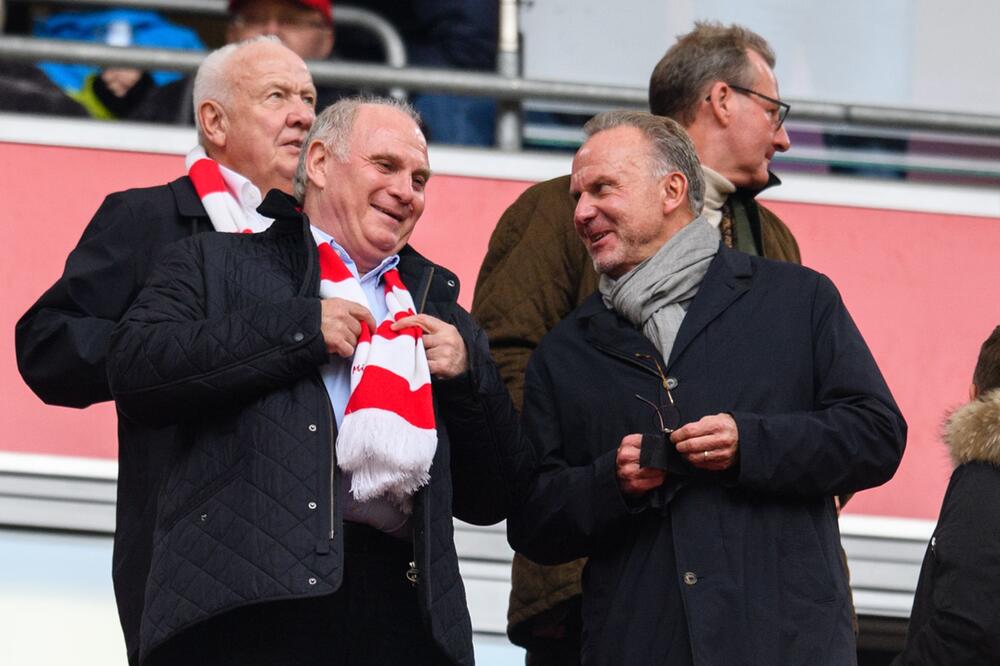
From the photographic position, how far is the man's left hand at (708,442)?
3.26 m

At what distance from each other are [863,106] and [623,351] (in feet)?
8.74

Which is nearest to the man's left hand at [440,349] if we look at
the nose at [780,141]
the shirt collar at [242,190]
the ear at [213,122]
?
the shirt collar at [242,190]

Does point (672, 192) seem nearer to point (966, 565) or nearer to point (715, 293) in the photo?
point (715, 293)

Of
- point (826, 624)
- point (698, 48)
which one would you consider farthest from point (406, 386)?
point (698, 48)

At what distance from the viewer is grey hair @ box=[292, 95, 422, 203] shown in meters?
3.46

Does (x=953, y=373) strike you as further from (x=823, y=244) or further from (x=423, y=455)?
(x=423, y=455)

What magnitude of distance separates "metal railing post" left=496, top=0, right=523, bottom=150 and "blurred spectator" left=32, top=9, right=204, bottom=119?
3.06 ft

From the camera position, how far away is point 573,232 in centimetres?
396

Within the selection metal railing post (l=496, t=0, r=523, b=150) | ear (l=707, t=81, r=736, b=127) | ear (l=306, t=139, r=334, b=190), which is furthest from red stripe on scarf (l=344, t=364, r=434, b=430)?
metal railing post (l=496, t=0, r=523, b=150)

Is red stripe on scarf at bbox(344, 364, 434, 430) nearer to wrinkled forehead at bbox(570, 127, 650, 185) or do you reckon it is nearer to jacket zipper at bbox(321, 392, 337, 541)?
jacket zipper at bbox(321, 392, 337, 541)

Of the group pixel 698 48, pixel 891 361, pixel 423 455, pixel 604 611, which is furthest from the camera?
pixel 891 361

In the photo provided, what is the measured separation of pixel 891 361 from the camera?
5848 millimetres

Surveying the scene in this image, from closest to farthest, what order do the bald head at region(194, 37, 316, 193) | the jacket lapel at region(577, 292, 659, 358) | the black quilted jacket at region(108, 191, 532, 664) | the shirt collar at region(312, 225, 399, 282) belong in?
the black quilted jacket at region(108, 191, 532, 664) < the shirt collar at region(312, 225, 399, 282) < the jacket lapel at region(577, 292, 659, 358) < the bald head at region(194, 37, 316, 193)

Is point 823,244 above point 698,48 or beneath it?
beneath
